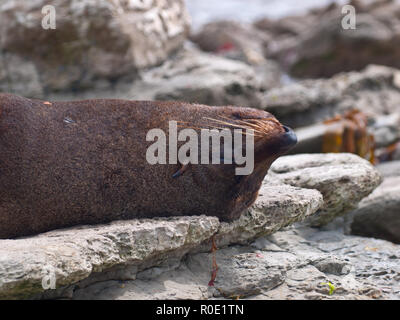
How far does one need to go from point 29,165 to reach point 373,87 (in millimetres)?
7934

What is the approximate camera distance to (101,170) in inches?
139

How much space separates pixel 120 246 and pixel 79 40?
4318 mm

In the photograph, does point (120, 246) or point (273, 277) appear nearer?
point (120, 246)

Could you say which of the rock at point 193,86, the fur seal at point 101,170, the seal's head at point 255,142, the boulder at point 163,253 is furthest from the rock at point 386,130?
the fur seal at point 101,170

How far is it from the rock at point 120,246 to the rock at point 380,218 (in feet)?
3.60

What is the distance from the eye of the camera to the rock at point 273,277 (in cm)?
335

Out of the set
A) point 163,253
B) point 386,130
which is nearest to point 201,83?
point 386,130

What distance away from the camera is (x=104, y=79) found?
7180 mm

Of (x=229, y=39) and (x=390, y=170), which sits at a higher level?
(x=229, y=39)

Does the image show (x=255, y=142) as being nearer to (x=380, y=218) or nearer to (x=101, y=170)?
(x=101, y=170)

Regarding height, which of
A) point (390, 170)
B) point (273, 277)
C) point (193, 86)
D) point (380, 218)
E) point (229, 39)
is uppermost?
point (229, 39)

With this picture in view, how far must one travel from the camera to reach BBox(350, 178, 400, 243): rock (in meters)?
4.88
